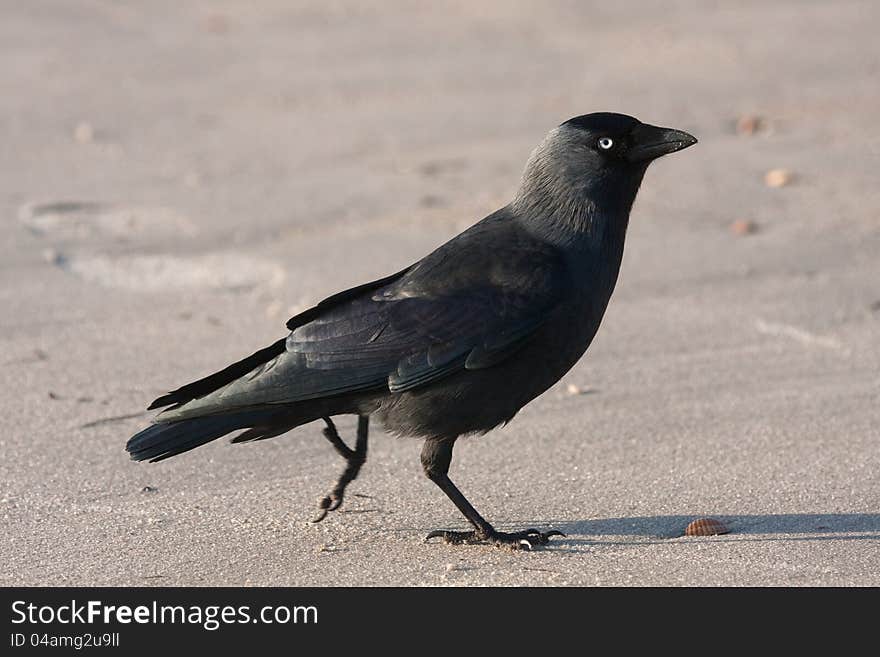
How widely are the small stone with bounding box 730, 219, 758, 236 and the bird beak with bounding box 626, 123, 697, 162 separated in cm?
274

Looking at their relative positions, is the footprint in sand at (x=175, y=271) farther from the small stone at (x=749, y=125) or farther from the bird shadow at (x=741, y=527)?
the small stone at (x=749, y=125)

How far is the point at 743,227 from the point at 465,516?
11.1ft

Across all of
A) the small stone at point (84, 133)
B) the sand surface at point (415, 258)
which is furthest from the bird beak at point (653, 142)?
the small stone at point (84, 133)

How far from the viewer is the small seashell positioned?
4523 millimetres

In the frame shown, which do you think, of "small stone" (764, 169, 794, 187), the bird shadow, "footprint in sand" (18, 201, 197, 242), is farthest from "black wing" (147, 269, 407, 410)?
"small stone" (764, 169, 794, 187)

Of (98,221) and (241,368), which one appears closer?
(241,368)

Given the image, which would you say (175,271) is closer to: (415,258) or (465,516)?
(415,258)

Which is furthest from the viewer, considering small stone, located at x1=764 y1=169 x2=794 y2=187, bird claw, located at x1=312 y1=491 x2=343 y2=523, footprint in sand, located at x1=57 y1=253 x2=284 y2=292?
small stone, located at x1=764 y1=169 x2=794 y2=187

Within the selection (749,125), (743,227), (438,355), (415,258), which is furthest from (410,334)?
(749,125)

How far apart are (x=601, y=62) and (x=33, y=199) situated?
13.4 ft

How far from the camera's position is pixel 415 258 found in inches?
279

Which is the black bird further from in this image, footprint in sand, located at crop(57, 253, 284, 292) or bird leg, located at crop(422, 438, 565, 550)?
footprint in sand, located at crop(57, 253, 284, 292)

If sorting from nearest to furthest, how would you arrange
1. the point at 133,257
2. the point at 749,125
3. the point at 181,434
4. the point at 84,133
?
the point at 181,434
the point at 133,257
the point at 749,125
the point at 84,133

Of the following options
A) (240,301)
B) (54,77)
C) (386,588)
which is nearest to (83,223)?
(240,301)
